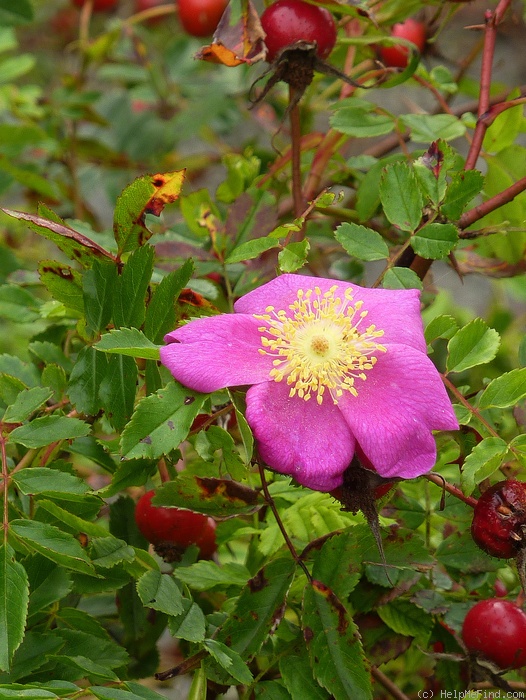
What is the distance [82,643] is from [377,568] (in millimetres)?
239

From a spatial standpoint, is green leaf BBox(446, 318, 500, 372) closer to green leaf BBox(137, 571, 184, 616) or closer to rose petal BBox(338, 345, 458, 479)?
rose petal BBox(338, 345, 458, 479)

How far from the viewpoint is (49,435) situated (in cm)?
59

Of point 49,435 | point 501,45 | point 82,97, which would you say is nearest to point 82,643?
point 49,435

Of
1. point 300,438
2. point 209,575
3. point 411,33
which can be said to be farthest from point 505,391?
point 411,33

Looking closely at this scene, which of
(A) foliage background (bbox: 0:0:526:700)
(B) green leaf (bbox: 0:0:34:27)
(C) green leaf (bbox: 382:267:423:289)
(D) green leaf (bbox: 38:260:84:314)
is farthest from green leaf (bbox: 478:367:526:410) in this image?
(B) green leaf (bbox: 0:0:34:27)

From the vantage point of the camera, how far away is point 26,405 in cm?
61

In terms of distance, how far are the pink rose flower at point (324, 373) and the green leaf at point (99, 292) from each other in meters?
0.08

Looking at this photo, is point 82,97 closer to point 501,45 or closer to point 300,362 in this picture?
point 300,362

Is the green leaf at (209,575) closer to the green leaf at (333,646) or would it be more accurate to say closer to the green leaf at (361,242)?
the green leaf at (333,646)

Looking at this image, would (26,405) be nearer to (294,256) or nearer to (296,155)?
(294,256)

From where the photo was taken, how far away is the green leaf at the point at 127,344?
0.53m

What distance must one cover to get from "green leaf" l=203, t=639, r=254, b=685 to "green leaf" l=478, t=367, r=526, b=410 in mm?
252

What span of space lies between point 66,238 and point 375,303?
0.77 ft

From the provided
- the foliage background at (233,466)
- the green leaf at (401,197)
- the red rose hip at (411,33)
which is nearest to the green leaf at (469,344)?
the foliage background at (233,466)
